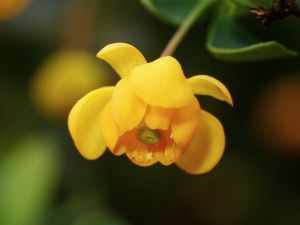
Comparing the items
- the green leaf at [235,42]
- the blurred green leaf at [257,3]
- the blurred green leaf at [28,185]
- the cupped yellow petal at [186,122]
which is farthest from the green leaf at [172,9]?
the blurred green leaf at [28,185]

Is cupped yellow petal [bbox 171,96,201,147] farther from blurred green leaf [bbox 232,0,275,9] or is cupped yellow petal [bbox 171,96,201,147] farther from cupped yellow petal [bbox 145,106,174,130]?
blurred green leaf [bbox 232,0,275,9]

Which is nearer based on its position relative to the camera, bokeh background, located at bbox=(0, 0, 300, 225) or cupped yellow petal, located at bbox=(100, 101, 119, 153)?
cupped yellow petal, located at bbox=(100, 101, 119, 153)

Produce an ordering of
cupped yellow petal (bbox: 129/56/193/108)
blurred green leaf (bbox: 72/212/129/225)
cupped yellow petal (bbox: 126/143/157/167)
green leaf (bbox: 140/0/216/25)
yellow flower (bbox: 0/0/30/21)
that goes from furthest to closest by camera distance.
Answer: yellow flower (bbox: 0/0/30/21), blurred green leaf (bbox: 72/212/129/225), green leaf (bbox: 140/0/216/25), cupped yellow petal (bbox: 126/143/157/167), cupped yellow petal (bbox: 129/56/193/108)

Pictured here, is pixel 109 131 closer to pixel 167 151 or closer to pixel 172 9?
pixel 167 151

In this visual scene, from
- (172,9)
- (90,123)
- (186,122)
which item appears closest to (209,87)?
(186,122)

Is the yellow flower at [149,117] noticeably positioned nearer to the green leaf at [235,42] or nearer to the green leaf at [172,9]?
the green leaf at [235,42]

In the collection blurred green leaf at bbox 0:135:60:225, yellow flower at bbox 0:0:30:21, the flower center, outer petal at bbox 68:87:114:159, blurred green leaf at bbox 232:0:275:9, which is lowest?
blurred green leaf at bbox 0:135:60:225

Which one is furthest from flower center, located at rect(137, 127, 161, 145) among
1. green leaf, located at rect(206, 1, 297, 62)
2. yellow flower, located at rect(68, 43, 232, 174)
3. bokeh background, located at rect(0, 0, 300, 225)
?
bokeh background, located at rect(0, 0, 300, 225)
